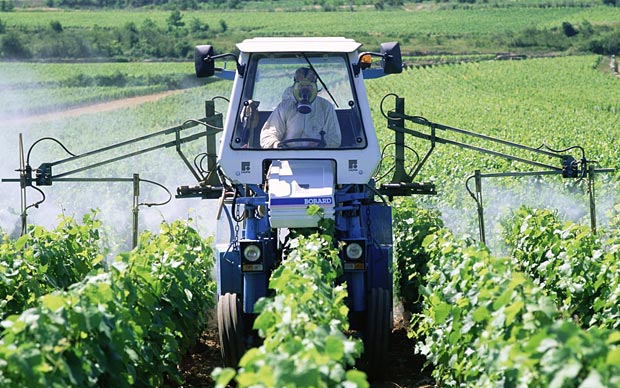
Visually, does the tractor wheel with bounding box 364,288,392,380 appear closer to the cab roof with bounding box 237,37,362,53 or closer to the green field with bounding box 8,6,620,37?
the cab roof with bounding box 237,37,362,53

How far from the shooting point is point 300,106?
9.35 metres

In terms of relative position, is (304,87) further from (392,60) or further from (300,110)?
(392,60)

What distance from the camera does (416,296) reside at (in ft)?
36.4

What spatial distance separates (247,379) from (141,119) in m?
26.8

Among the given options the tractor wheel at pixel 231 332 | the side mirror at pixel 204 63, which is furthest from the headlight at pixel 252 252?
the side mirror at pixel 204 63

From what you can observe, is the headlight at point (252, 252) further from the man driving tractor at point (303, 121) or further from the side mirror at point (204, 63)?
the side mirror at point (204, 63)

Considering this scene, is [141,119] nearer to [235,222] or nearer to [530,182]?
[530,182]

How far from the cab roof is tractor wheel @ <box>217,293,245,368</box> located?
2.13 meters

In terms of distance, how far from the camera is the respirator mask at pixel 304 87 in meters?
9.48

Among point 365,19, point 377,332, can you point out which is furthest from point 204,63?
point 365,19

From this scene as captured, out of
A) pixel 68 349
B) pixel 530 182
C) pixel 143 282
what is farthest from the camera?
pixel 530 182

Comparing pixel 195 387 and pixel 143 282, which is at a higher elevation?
pixel 143 282

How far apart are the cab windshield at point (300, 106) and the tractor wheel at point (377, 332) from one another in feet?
4.38

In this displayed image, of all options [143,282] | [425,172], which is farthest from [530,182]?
[143,282]
